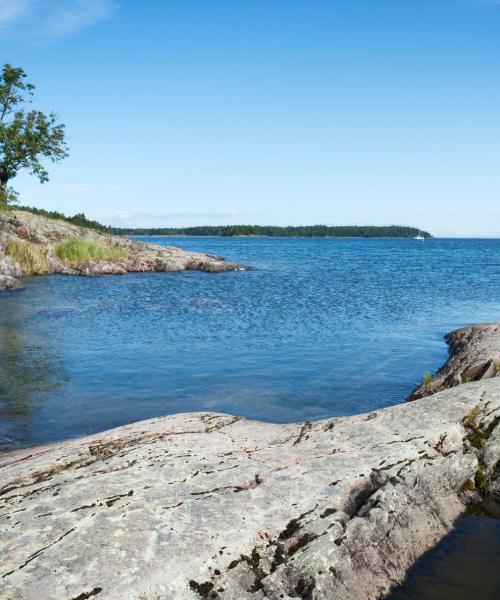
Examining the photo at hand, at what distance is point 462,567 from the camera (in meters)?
5.60

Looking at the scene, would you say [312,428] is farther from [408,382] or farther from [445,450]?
[408,382]

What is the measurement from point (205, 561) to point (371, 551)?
67.9 inches

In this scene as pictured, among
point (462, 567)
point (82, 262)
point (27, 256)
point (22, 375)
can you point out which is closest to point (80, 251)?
point (82, 262)

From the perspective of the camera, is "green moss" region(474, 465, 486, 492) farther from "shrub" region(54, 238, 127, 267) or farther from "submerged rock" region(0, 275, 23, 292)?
"shrub" region(54, 238, 127, 267)

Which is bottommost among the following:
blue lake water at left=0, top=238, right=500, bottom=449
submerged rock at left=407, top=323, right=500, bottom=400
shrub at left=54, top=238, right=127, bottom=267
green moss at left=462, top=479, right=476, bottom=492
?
blue lake water at left=0, top=238, right=500, bottom=449

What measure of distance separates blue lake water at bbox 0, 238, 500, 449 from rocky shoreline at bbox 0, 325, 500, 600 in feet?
16.1

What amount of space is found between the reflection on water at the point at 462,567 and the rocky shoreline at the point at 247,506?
13 cm

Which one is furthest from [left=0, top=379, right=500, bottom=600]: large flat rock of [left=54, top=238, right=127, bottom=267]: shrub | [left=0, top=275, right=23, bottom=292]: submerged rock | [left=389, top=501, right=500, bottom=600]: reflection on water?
[left=54, top=238, right=127, bottom=267]: shrub

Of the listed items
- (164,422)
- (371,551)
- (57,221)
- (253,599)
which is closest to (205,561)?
(253,599)

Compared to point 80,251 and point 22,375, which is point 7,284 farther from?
point 22,375

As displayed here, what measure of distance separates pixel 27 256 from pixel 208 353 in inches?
1350

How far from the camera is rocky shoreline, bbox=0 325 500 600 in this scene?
4.57m

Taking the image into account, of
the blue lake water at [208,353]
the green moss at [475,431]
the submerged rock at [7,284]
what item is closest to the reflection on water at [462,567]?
the green moss at [475,431]

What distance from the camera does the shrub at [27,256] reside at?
152 feet
